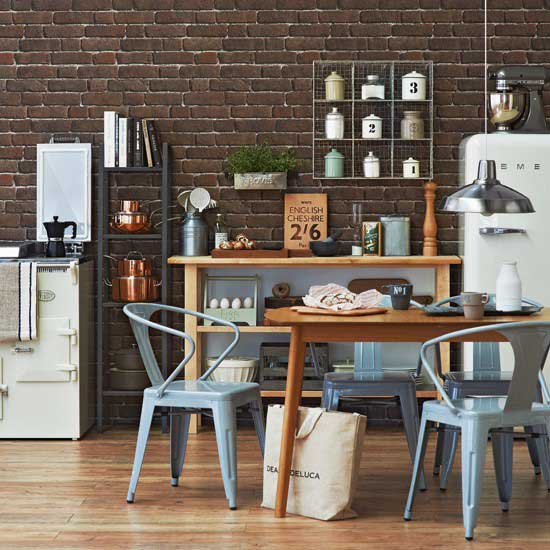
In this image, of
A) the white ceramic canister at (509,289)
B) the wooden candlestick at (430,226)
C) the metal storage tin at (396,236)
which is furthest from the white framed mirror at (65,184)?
the white ceramic canister at (509,289)

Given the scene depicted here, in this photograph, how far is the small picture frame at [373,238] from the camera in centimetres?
570

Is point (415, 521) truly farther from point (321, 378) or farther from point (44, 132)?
point (44, 132)

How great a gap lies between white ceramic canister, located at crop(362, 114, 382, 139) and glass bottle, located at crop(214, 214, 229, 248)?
3.29 feet

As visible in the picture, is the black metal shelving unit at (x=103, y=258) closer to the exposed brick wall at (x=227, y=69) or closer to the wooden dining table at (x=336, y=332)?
the exposed brick wall at (x=227, y=69)

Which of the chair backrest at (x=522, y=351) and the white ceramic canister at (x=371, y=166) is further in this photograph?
the white ceramic canister at (x=371, y=166)

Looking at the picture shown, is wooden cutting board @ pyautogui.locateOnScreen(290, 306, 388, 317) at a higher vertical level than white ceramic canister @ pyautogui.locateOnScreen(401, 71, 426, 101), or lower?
lower

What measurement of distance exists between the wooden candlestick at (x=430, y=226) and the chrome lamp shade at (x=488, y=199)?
1.98 metres

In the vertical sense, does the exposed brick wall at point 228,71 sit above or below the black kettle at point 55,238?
above

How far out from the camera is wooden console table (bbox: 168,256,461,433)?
5.50 meters

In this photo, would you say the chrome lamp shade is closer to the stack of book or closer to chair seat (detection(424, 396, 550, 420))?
chair seat (detection(424, 396, 550, 420))

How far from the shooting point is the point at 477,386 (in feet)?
14.4

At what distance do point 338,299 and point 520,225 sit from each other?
1.84 meters

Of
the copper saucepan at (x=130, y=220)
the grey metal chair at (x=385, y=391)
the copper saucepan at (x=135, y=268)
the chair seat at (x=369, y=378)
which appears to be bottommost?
the grey metal chair at (x=385, y=391)

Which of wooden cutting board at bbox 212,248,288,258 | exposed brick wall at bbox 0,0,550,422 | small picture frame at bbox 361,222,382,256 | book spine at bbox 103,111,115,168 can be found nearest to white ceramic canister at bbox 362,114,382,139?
exposed brick wall at bbox 0,0,550,422
